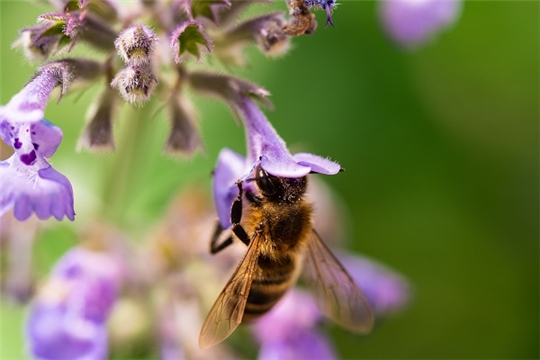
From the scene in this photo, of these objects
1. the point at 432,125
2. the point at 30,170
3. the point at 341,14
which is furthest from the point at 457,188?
the point at 30,170

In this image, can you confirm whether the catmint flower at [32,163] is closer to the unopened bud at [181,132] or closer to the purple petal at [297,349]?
the unopened bud at [181,132]

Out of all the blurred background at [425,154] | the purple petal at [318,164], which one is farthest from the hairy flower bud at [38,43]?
the blurred background at [425,154]

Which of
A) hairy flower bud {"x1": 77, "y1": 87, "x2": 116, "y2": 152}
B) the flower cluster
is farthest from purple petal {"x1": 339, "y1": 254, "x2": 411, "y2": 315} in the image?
hairy flower bud {"x1": 77, "y1": 87, "x2": 116, "y2": 152}

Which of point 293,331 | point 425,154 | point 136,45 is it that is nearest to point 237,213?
point 136,45

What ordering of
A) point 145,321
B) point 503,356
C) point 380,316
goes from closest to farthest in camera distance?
point 145,321 < point 380,316 < point 503,356

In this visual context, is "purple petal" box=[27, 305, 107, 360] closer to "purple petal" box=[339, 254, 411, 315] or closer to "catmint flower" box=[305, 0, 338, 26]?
"purple petal" box=[339, 254, 411, 315]

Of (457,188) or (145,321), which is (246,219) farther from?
(457,188)

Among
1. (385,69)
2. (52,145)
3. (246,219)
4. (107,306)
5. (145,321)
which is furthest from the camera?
(385,69)
